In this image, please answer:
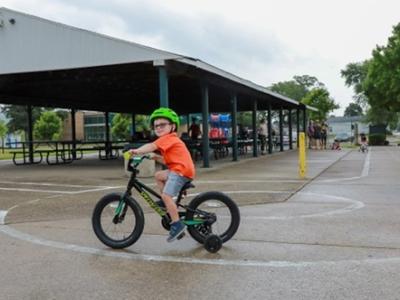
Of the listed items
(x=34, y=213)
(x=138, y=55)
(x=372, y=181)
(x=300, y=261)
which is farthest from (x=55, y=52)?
(x=300, y=261)

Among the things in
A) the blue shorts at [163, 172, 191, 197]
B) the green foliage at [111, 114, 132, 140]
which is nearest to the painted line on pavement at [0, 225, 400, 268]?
the blue shorts at [163, 172, 191, 197]

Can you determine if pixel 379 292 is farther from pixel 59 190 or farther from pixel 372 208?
pixel 59 190

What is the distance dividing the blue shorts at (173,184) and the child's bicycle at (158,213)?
93mm

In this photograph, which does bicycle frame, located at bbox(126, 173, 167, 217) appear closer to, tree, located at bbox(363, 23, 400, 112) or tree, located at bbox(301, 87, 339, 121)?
tree, located at bbox(363, 23, 400, 112)

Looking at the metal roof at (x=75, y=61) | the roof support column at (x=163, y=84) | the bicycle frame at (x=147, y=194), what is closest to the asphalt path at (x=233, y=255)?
the bicycle frame at (x=147, y=194)

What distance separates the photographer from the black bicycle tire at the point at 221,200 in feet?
18.8

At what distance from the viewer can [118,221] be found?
587 cm

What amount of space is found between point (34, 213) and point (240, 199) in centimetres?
355

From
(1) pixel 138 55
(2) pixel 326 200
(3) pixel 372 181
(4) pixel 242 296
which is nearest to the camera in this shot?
(4) pixel 242 296

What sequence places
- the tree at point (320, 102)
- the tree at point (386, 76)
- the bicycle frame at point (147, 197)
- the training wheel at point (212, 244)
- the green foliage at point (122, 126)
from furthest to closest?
the green foliage at point (122, 126) < the tree at point (320, 102) < the tree at point (386, 76) < the bicycle frame at point (147, 197) < the training wheel at point (212, 244)

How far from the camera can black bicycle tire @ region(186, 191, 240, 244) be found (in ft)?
18.8

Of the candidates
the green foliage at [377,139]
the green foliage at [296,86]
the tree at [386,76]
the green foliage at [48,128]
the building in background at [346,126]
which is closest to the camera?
the green foliage at [377,139]

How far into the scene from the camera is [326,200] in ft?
30.0

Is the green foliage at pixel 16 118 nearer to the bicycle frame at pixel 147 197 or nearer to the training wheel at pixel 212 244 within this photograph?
the bicycle frame at pixel 147 197
